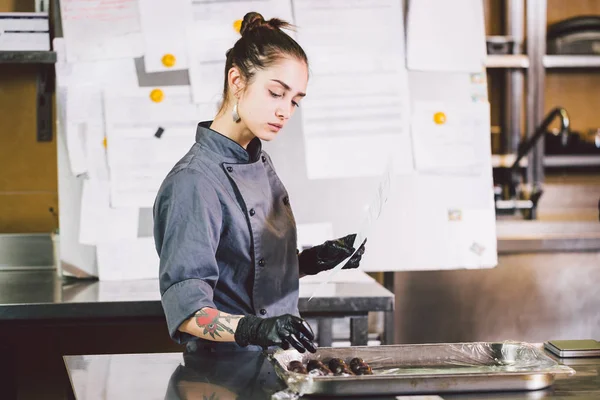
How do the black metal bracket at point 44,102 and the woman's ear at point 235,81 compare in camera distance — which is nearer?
the woman's ear at point 235,81

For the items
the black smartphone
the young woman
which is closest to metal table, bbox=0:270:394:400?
the young woman

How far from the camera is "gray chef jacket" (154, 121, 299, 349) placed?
1.55 metres

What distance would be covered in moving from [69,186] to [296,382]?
177cm

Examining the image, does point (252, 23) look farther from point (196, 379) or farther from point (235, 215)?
point (196, 379)

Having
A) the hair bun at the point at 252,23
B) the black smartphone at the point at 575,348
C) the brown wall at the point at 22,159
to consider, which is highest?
the hair bun at the point at 252,23

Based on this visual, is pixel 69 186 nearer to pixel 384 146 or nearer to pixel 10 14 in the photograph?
pixel 10 14

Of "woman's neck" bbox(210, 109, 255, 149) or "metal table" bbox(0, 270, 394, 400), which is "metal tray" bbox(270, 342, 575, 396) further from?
→ "metal table" bbox(0, 270, 394, 400)

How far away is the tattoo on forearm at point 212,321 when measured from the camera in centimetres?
150

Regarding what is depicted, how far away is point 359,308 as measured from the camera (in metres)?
2.54

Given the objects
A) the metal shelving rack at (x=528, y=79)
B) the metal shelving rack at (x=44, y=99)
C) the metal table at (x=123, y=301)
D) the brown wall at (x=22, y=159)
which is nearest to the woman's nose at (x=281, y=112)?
the metal table at (x=123, y=301)

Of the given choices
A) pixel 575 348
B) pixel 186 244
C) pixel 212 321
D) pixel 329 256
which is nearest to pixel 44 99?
pixel 329 256

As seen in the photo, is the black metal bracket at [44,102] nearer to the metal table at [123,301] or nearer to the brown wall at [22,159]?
the brown wall at [22,159]

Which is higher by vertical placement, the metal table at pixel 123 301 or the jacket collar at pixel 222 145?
the jacket collar at pixel 222 145

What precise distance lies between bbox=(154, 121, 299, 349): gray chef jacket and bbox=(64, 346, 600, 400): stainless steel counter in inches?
2.9
